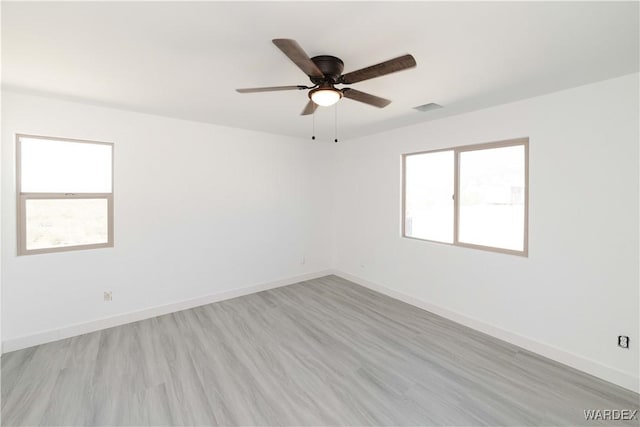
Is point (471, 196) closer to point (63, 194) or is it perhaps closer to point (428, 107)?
point (428, 107)

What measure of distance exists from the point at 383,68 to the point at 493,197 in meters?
2.36

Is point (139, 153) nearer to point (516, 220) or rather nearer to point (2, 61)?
point (2, 61)

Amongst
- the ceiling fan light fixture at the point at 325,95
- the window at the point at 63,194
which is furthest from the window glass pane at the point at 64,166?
the ceiling fan light fixture at the point at 325,95

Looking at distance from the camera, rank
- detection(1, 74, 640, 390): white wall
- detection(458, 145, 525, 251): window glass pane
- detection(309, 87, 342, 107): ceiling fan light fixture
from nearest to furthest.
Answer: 1. detection(309, 87, 342, 107): ceiling fan light fixture
2. detection(1, 74, 640, 390): white wall
3. detection(458, 145, 525, 251): window glass pane

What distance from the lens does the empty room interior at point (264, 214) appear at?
69.2 inches

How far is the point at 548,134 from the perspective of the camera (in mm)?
2662

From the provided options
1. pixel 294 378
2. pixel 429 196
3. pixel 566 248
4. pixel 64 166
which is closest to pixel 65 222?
pixel 64 166

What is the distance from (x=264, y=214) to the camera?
4.49 meters

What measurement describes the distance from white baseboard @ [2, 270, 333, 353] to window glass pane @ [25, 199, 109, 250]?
3.03 feet

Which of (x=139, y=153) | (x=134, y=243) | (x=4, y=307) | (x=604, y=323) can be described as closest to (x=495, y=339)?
(x=604, y=323)

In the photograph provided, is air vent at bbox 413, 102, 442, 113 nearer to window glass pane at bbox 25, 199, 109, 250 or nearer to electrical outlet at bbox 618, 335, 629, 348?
electrical outlet at bbox 618, 335, 629, 348

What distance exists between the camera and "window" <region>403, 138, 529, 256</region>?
9.73 ft

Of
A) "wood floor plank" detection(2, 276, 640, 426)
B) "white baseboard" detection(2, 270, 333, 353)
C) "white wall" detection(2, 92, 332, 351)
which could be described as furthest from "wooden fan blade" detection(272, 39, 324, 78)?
"white baseboard" detection(2, 270, 333, 353)

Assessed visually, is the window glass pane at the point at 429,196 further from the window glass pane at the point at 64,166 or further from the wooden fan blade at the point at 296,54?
the window glass pane at the point at 64,166
